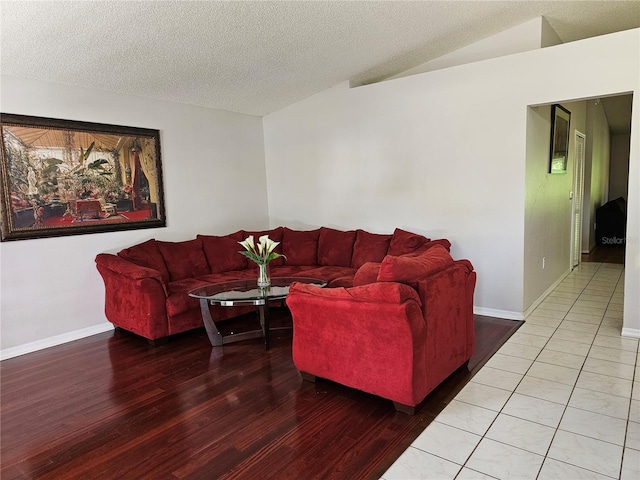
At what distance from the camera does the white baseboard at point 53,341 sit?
143 inches

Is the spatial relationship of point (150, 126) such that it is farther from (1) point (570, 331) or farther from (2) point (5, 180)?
(1) point (570, 331)

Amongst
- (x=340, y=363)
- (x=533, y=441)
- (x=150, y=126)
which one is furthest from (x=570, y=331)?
(x=150, y=126)

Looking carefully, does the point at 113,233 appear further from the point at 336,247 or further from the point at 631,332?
the point at 631,332

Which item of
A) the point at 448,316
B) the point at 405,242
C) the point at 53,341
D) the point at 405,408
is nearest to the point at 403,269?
the point at 448,316

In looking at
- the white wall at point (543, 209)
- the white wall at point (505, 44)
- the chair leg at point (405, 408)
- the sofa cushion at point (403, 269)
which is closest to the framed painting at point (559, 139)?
the white wall at point (543, 209)

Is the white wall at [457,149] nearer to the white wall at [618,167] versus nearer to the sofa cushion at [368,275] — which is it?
the sofa cushion at [368,275]

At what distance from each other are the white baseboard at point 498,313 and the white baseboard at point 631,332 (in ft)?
2.73

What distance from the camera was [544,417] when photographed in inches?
92.7

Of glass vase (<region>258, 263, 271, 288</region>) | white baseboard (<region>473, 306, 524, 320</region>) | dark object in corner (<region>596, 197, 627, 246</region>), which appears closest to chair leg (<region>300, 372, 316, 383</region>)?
glass vase (<region>258, 263, 271, 288</region>)

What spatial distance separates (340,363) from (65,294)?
2.93 meters

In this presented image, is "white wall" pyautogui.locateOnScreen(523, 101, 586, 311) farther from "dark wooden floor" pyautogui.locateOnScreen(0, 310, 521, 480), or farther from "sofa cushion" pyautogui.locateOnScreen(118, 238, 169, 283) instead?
"sofa cushion" pyautogui.locateOnScreen(118, 238, 169, 283)

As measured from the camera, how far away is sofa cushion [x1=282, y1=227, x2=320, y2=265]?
519 cm

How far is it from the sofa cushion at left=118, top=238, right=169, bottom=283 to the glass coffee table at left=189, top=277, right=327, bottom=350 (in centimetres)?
67

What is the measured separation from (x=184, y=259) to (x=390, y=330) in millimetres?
2904
